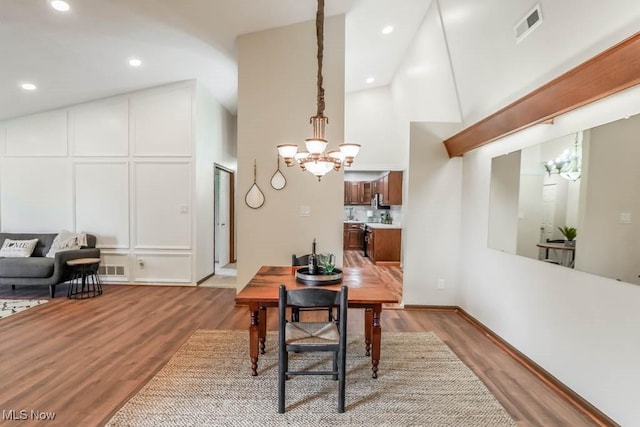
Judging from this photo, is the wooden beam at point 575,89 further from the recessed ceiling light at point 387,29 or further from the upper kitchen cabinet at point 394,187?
the upper kitchen cabinet at point 394,187

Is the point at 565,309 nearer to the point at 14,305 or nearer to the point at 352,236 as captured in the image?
the point at 14,305

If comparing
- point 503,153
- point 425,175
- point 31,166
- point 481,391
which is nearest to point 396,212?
Answer: point 425,175

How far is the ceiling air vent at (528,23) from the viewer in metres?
2.20

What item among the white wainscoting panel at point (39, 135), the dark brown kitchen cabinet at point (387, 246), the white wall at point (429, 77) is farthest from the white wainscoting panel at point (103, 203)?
the white wall at point (429, 77)

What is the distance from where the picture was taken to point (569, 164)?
2293mm

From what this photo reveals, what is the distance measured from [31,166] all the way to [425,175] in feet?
20.8

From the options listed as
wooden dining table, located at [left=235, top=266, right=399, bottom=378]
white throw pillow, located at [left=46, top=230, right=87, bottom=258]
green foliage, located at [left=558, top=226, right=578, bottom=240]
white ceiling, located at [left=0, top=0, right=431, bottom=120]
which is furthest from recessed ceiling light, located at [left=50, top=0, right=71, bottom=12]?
green foliage, located at [left=558, top=226, right=578, bottom=240]

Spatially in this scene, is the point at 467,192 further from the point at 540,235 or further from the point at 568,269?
the point at 568,269

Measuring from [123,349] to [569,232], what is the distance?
12.9 ft

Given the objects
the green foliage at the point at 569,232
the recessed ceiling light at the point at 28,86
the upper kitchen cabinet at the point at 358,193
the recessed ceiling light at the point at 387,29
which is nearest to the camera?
the green foliage at the point at 569,232

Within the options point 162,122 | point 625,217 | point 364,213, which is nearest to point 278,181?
point 162,122

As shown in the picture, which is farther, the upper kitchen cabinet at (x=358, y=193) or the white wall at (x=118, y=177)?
the upper kitchen cabinet at (x=358, y=193)

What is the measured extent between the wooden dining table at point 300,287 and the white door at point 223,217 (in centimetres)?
425

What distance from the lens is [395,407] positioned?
82.6 inches
